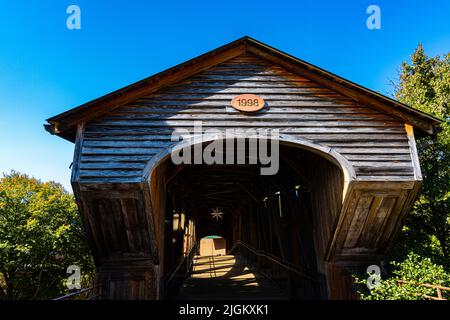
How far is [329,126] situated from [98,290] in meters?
6.95

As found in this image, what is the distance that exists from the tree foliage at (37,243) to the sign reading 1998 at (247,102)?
1378 centimetres

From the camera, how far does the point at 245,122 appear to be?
7.89 meters

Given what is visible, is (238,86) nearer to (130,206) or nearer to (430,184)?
(130,206)

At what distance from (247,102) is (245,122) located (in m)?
0.53

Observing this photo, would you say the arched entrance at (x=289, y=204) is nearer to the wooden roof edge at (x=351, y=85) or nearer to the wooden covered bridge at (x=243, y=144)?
the wooden covered bridge at (x=243, y=144)

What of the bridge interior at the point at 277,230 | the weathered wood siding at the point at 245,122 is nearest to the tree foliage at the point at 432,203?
the bridge interior at the point at 277,230

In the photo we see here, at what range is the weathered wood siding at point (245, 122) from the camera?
7430mm

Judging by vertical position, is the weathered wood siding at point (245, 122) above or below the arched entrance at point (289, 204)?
above

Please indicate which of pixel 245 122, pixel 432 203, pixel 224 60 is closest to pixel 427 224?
pixel 432 203

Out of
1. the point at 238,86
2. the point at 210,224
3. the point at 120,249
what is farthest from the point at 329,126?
the point at 210,224

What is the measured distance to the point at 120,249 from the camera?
8.30 meters

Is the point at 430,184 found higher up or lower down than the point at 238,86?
lower down

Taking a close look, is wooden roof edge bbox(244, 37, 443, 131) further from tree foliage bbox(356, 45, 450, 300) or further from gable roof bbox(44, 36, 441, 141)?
tree foliage bbox(356, 45, 450, 300)

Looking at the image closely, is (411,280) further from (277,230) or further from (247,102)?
(247,102)
